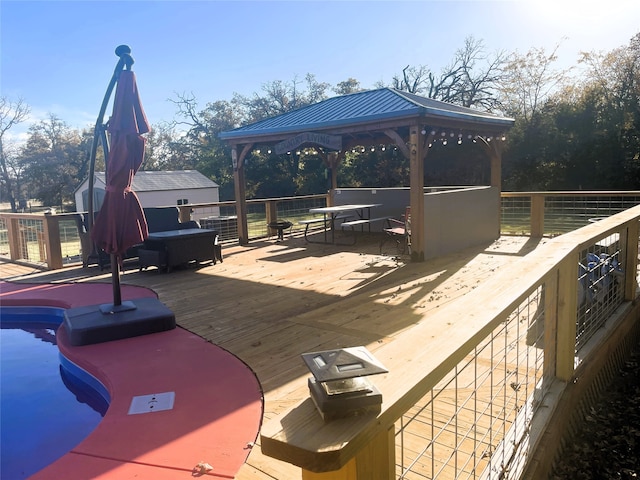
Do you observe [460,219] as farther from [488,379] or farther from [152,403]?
[152,403]

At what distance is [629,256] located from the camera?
3.94 m

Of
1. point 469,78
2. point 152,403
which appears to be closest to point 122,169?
point 152,403

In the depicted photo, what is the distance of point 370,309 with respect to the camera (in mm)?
4816

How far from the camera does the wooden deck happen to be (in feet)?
11.5

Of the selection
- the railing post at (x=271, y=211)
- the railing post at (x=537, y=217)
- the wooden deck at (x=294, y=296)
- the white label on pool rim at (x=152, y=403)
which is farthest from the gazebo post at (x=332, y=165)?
the white label on pool rim at (x=152, y=403)

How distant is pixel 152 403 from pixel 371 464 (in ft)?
7.66

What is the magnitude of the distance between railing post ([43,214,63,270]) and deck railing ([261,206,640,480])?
6680 millimetres

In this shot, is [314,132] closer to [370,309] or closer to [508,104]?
[370,309]

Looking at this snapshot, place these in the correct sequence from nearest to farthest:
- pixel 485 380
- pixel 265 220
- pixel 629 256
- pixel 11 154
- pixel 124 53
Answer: pixel 485 380 → pixel 629 256 → pixel 124 53 → pixel 265 220 → pixel 11 154

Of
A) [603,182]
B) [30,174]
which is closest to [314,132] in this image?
[603,182]

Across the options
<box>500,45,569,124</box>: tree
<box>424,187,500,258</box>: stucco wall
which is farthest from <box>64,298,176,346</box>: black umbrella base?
<box>500,45,569,124</box>: tree

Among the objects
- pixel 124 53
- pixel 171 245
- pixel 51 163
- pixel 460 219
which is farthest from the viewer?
pixel 51 163

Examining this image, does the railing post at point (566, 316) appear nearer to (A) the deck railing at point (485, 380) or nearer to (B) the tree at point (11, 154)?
(A) the deck railing at point (485, 380)

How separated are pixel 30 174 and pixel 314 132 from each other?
36.1m
